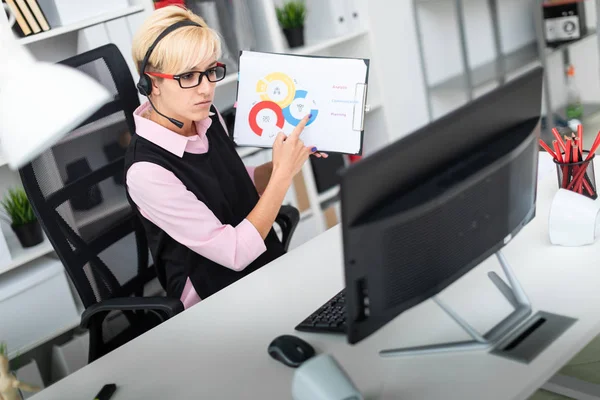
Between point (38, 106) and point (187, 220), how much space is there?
0.87 m

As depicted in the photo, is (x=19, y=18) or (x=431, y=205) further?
(x=19, y=18)

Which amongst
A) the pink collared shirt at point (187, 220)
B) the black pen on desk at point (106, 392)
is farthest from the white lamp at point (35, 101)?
the pink collared shirt at point (187, 220)

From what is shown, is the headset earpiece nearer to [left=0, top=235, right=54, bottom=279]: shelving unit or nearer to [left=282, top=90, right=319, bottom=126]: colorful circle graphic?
[left=282, top=90, right=319, bottom=126]: colorful circle graphic

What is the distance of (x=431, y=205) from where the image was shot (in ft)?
3.61

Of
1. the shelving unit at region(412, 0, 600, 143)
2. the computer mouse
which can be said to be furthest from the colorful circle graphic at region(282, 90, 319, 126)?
the shelving unit at region(412, 0, 600, 143)

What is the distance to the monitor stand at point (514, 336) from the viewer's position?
46.2 inches

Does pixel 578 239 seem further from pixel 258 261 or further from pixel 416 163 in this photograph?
pixel 258 261

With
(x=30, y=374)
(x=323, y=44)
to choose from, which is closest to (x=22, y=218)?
(x=30, y=374)

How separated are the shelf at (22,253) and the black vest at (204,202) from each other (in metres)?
0.71

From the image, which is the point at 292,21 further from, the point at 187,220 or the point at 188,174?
the point at 187,220

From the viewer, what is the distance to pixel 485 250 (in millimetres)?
1243

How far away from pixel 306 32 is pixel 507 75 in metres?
1.17

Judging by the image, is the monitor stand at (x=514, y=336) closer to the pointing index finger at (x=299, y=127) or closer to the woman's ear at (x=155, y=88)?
the pointing index finger at (x=299, y=127)

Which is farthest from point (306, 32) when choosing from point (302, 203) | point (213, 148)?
point (213, 148)
